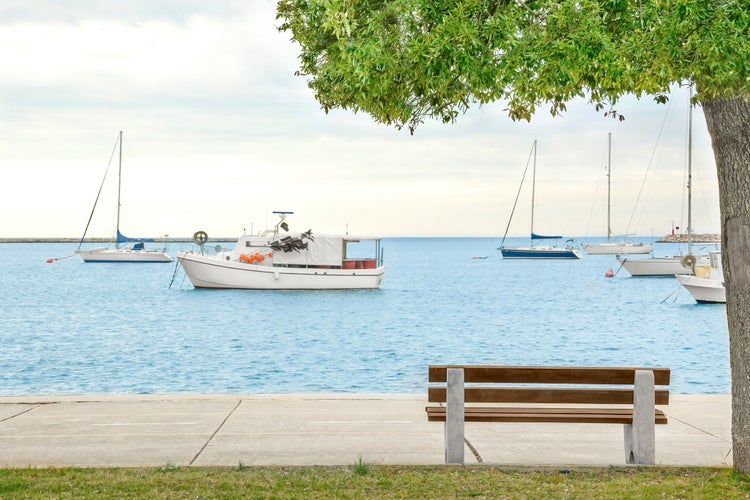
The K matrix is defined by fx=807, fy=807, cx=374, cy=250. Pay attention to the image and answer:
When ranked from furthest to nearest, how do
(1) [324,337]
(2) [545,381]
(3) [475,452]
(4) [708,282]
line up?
(4) [708,282]
(1) [324,337]
(3) [475,452]
(2) [545,381]

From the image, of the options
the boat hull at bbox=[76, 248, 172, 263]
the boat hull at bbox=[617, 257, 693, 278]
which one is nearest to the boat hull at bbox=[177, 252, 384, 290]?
the boat hull at bbox=[617, 257, 693, 278]

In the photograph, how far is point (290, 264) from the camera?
5456 cm

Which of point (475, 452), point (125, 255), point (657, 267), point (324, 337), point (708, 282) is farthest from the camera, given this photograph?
point (125, 255)

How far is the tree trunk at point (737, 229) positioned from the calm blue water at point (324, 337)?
15659 mm

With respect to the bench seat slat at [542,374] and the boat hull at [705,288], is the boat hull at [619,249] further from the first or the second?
the bench seat slat at [542,374]

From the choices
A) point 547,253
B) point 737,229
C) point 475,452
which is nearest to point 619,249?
point 547,253

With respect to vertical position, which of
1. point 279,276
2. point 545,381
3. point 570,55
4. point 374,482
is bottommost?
point 374,482

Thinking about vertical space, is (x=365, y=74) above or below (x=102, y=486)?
above

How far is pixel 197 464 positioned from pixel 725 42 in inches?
221

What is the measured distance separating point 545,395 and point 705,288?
150ft

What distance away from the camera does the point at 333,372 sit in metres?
28.0

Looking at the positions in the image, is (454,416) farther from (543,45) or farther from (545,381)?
(543,45)

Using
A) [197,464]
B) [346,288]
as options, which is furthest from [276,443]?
[346,288]

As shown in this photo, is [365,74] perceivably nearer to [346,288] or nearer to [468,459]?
[468,459]
